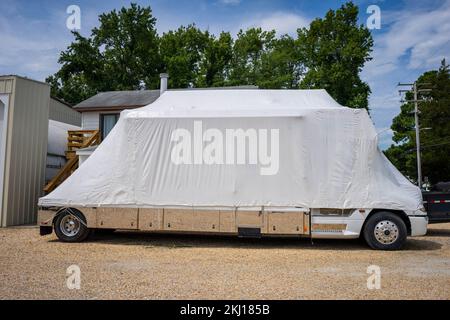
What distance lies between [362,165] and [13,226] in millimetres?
11586

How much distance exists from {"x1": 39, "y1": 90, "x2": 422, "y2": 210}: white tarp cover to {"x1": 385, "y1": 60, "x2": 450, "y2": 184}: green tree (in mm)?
30826

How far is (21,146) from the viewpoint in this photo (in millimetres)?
13703

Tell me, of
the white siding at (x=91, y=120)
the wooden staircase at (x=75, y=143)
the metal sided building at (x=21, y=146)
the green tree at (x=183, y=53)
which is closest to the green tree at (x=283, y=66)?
the green tree at (x=183, y=53)

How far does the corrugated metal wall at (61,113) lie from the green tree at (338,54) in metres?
21.0

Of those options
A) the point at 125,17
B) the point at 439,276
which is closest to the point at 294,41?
the point at 125,17

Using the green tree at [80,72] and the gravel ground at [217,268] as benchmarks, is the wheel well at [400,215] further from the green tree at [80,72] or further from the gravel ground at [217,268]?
the green tree at [80,72]

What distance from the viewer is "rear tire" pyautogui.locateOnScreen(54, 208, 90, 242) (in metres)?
9.63

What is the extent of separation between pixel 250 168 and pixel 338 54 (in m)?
31.5

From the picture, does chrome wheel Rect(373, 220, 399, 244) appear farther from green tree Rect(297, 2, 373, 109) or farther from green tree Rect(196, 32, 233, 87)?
green tree Rect(196, 32, 233, 87)

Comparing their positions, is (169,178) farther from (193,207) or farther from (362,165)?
(362,165)

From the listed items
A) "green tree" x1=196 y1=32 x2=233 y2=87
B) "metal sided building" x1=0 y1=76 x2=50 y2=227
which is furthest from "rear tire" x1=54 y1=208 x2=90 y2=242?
"green tree" x1=196 y1=32 x2=233 y2=87

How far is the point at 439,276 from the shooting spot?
6.55 m

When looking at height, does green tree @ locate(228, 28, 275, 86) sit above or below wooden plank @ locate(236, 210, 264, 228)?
above

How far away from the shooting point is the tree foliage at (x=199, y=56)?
37500 mm
